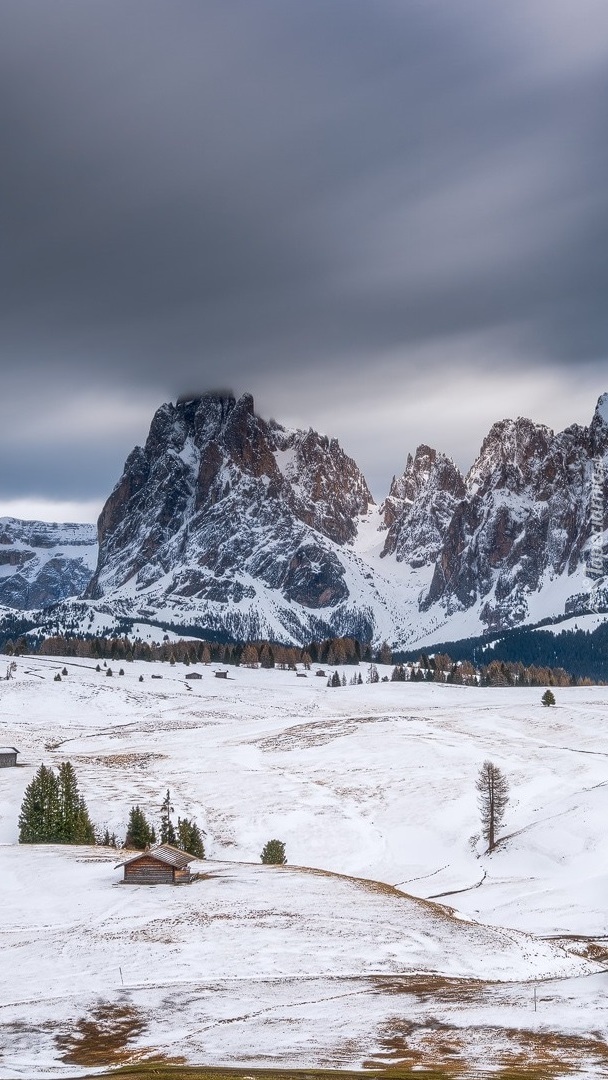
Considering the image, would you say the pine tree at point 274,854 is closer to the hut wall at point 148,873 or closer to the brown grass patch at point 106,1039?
the hut wall at point 148,873

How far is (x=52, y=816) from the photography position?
7850cm

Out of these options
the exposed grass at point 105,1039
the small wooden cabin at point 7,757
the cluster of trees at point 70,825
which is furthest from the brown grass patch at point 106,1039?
the small wooden cabin at point 7,757

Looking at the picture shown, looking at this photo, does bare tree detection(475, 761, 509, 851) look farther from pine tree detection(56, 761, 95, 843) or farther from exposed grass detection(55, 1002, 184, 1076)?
exposed grass detection(55, 1002, 184, 1076)

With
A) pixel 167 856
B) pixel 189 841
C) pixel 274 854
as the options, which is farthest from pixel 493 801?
pixel 167 856

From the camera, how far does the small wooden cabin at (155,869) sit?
194ft

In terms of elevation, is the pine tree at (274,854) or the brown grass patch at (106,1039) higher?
the brown grass patch at (106,1039)

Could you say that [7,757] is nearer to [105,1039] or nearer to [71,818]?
[71,818]

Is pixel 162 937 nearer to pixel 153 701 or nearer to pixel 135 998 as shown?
pixel 135 998

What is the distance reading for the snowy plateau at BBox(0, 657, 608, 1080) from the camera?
89.2ft

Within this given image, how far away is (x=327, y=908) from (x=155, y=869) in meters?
12.7

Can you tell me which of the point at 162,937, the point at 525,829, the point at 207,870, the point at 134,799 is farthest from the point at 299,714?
the point at 162,937

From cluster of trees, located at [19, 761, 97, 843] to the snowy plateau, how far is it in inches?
159

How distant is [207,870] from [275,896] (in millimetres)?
11775

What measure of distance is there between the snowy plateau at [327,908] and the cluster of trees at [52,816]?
4.03m
